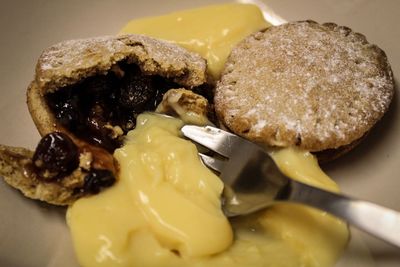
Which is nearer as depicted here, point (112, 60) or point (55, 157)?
point (55, 157)

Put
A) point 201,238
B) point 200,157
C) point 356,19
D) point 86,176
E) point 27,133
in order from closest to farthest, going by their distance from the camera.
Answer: point 201,238
point 86,176
point 200,157
point 27,133
point 356,19

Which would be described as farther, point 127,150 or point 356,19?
point 356,19

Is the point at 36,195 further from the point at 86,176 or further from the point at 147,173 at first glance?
the point at 147,173

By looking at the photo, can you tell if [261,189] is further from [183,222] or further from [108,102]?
[108,102]

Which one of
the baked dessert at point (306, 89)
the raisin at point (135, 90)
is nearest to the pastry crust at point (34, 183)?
the raisin at point (135, 90)

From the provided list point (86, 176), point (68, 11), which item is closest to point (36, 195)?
point (86, 176)

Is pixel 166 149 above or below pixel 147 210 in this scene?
above

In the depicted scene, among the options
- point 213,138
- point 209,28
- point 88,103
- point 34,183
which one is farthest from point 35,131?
point 209,28
